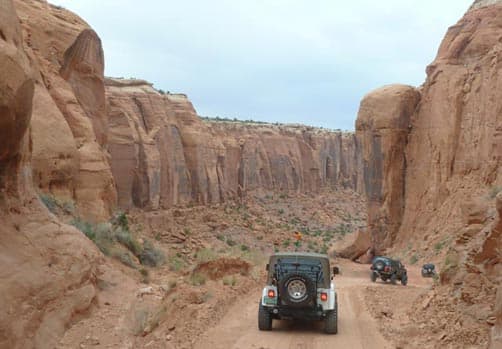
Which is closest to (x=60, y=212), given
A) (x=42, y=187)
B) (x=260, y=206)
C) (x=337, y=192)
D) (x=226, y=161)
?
(x=42, y=187)

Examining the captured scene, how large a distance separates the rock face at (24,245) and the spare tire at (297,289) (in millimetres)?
4099

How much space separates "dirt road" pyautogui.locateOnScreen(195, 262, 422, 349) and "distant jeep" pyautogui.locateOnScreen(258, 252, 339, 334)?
389 mm

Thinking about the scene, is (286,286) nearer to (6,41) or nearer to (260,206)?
(6,41)

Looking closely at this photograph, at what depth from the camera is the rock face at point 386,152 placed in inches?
1340

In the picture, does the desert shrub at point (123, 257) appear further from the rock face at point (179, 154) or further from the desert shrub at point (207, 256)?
the rock face at point (179, 154)

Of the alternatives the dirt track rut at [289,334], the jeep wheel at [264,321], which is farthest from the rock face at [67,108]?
the jeep wheel at [264,321]

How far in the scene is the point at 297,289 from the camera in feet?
39.4

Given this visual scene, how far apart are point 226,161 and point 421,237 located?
33.2 metres

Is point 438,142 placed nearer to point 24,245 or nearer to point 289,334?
point 289,334


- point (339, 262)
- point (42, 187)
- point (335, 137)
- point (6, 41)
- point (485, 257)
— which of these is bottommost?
point (339, 262)

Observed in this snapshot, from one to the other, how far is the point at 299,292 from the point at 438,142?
72.0ft

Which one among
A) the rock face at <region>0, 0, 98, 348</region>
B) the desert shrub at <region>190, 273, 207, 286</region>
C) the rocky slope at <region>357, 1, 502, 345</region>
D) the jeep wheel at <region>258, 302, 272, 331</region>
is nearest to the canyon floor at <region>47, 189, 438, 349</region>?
the desert shrub at <region>190, 273, 207, 286</region>

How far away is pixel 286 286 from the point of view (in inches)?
471

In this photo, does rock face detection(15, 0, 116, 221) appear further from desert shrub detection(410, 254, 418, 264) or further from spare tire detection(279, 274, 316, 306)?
desert shrub detection(410, 254, 418, 264)
